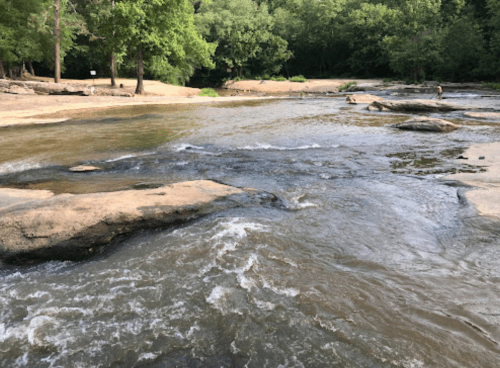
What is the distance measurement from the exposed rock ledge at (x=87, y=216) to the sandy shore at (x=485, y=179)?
3.07 m

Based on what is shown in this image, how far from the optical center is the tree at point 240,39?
46.8m

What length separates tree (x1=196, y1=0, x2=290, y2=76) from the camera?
46812mm

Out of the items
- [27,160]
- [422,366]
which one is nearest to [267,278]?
[422,366]

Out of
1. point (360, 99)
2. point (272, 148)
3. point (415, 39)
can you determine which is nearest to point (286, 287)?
point (272, 148)

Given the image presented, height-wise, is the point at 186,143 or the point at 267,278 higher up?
the point at 186,143

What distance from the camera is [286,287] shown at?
3.46m

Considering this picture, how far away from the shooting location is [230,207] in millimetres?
5359

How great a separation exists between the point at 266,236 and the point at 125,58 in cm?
3754

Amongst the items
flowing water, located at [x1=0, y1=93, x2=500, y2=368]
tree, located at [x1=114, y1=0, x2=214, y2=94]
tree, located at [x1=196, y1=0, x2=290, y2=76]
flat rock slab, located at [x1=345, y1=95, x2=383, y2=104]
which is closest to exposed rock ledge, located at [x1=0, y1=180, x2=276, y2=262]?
flowing water, located at [x1=0, y1=93, x2=500, y2=368]

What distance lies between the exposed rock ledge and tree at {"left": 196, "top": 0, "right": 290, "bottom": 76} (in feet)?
143

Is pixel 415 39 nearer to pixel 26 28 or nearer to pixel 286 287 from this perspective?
pixel 26 28

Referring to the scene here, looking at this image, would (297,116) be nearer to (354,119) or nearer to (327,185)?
(354,119)

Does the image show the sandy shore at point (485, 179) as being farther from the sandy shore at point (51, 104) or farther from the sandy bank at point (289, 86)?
the sandy bank at point (289, 86)

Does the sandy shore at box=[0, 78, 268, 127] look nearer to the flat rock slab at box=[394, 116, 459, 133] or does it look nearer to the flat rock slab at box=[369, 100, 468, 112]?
the flat rock slab at box=[369, 100, 468, 112]
